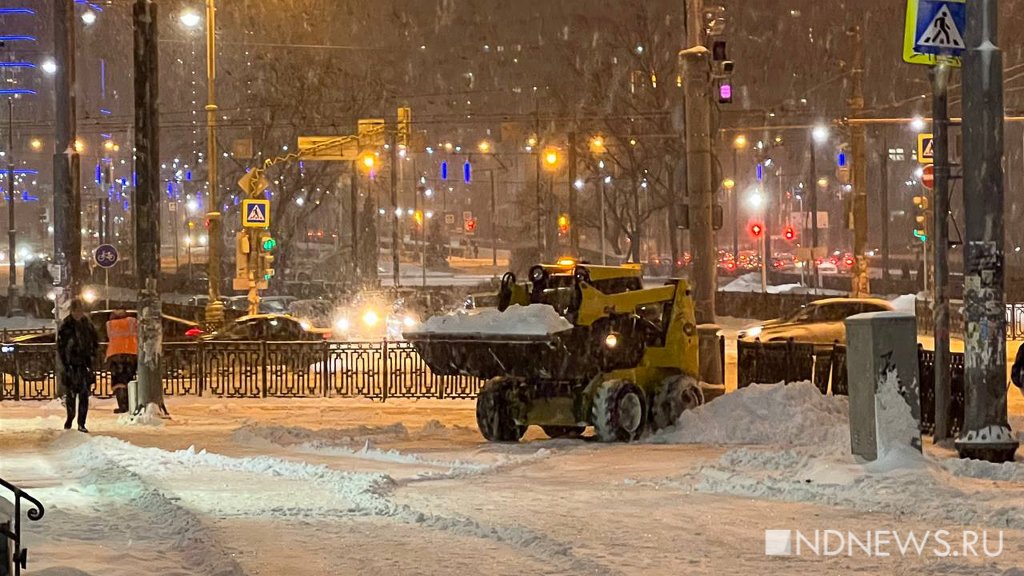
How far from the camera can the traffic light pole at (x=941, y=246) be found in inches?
585

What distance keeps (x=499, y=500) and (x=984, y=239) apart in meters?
5.27

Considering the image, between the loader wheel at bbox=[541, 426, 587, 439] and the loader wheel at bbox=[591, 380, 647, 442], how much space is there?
47.2 inches

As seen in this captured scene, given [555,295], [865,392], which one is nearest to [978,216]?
[865,392]

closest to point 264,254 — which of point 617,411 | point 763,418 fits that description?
point 617,411

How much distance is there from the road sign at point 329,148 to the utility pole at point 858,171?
1377 centimetres

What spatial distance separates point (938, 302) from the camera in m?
15.4

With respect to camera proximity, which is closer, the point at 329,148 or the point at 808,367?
the point at 808,367

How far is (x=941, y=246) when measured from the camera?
49.7 feet

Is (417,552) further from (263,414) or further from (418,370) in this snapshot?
(418,370)

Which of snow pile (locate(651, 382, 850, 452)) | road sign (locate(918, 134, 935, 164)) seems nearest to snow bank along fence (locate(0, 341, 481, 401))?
snow pile (locate(651, 382, 850, 452))

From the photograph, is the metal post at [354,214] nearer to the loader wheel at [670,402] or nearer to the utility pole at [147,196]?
the utility pole at [147,196]

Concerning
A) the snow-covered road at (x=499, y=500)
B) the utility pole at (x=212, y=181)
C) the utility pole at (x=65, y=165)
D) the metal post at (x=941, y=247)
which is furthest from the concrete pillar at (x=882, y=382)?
the utility pole at (x=212, y=181)

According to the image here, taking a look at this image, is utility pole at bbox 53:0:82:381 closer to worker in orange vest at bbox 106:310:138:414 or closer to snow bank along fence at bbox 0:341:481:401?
snow bank along fence at bbox 0:341:481:401

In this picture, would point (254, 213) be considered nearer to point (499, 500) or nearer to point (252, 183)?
point (252, 183)
